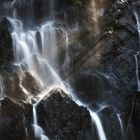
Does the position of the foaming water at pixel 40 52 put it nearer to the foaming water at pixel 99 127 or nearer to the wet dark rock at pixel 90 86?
the foaming water at pixel 99 127

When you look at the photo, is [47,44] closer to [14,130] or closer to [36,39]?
[36,39]

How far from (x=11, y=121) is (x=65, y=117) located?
1.91 m

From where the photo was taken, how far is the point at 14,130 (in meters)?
15.3

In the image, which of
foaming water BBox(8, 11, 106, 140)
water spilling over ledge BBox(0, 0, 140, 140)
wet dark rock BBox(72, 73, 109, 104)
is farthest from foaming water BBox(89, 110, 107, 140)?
wet dark rock BBox(72, 73, 109, 104)

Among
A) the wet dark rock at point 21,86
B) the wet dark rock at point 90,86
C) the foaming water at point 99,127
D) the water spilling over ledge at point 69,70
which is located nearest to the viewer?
the water spilling over ledge at point 69,70

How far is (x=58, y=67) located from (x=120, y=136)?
141 inches

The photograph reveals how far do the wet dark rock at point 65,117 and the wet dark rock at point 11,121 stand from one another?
2.89ft

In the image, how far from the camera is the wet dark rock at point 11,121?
1527 centimetres

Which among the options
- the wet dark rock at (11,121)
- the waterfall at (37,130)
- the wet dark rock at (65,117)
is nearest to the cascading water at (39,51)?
the wet dark rock at (65,117)

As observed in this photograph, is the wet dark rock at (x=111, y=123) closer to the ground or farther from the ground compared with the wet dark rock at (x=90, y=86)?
closer to the ground

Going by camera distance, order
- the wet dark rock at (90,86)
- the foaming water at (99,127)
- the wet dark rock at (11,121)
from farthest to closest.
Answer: the wet dark rock at (90,86), the foaming water at (99,127), the wet dark rock at (11,121)

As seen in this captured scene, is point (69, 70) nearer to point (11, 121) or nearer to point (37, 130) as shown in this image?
point (37, 130)

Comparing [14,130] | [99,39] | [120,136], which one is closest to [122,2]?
[99,39]

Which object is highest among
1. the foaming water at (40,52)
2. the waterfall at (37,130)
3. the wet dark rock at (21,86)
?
the foaming water at (40,52)
